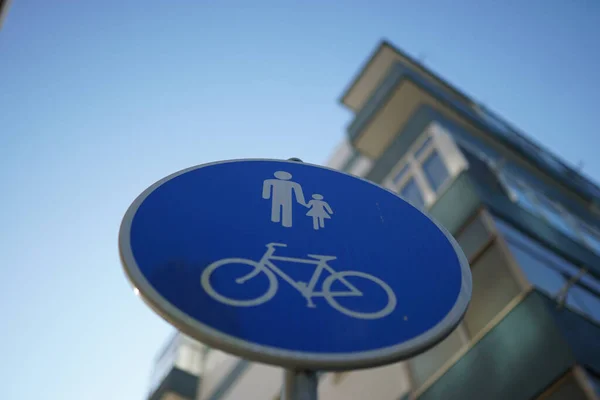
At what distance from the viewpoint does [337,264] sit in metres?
2.15

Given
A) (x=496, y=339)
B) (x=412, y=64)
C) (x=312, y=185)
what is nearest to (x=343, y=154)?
(x=412, y=64)

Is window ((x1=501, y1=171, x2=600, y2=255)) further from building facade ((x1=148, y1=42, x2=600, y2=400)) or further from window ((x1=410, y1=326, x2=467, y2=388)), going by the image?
window ((x1=410, y1=326, x2=467, y2=388))

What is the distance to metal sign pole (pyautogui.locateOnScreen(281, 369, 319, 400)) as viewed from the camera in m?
1.74

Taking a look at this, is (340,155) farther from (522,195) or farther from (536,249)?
(536,249)

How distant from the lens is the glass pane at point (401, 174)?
396 inches

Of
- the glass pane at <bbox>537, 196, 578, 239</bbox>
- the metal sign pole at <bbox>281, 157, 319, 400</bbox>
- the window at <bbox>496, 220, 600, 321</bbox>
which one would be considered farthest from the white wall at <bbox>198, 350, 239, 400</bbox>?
the metal sign pole at <bbox>281, 157, 319, 400</bbox>

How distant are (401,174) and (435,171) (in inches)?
44.8

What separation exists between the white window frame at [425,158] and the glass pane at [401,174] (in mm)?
17

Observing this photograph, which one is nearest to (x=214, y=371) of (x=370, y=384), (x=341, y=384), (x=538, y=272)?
(x=341, y=384)

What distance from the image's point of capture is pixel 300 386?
5.75ft

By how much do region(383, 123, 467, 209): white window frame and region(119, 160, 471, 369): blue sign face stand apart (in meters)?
5.65

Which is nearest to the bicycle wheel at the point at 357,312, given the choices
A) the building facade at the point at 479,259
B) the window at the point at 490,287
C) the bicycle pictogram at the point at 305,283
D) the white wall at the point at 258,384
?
the bicycle pictogram at the point at 305,283

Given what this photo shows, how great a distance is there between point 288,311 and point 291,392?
26cm

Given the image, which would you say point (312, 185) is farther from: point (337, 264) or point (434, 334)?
point (434, 334)
